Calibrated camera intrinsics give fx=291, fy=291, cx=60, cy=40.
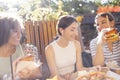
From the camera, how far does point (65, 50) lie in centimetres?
272

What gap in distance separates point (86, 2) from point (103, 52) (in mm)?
11668

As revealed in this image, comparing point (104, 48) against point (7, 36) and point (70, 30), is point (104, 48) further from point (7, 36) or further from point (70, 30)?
point (7, 36)

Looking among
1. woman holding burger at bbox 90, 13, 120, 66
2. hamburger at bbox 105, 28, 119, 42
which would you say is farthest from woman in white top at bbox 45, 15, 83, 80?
hamburger at bbox 105, 28, 119, 42

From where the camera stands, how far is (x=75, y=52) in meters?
2.73

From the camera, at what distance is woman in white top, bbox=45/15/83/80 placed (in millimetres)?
2564

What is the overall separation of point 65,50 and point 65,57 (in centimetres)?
10

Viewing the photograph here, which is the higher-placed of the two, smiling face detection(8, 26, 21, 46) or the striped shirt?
smiling face detection(8, 26, 21, 46)

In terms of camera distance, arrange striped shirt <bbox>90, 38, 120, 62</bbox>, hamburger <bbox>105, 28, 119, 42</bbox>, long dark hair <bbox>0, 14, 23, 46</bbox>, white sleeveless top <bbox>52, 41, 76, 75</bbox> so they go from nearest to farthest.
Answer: long dark hair <bbox>0, 14, 23, 46</bbox>
hamburger <bbox>105, 28, 119, 42</bbox>
white sleeveless top <bbox>52, 41, 76, 75</bbox>
striped shirt <bbox>90, 38, 120, 62</bbox>

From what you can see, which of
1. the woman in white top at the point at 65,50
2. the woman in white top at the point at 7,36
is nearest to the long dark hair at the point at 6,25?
the woman in white top at the point at 7,36

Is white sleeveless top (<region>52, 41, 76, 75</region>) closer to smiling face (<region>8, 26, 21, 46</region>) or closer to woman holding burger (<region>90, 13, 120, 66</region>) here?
woman holding burger (<region>90, 13, 120, 66</region>)

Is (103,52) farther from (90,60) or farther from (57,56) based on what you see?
(57,56)

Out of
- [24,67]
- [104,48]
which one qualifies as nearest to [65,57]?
[104,48]

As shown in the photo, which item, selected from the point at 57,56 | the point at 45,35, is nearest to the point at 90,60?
the point at 57,56

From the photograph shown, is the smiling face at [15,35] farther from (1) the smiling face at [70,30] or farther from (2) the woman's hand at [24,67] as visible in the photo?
(1) the smiling face at [70,30]
